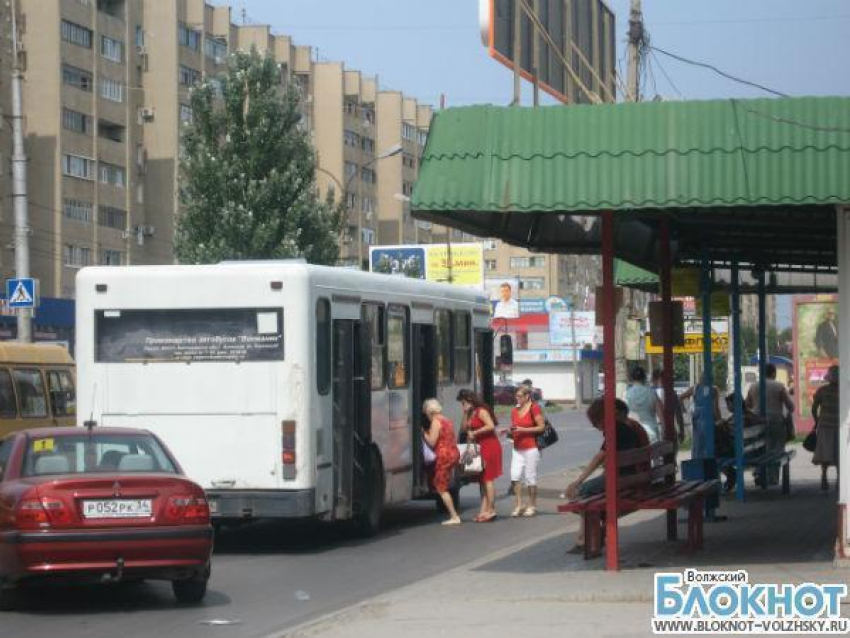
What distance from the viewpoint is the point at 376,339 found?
1867 centimetres

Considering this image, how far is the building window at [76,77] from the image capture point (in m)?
69.6

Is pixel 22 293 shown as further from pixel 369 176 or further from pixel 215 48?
pixel 369 176

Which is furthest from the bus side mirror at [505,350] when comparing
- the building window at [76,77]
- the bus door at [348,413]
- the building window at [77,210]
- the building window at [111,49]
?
the building window at [111,49]

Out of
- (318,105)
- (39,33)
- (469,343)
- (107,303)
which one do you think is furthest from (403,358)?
(318,105)

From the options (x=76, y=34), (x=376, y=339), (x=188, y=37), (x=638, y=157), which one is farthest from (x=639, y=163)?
(x=188, y=37)

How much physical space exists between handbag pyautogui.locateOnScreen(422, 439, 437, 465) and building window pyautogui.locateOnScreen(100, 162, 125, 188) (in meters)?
55.1

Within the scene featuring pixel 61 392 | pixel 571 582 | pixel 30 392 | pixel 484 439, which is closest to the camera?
pixel 571 582

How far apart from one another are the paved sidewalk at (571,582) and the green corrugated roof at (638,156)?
3.01 m

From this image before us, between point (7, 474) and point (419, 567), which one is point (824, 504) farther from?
point (7, 474)

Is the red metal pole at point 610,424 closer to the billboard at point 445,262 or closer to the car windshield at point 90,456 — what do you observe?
the car windshield at point 90,456

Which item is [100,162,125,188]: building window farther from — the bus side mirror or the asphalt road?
the asphalt road

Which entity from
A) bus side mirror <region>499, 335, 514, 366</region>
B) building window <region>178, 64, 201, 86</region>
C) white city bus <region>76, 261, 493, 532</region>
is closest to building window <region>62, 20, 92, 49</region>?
building window <region>178, 64, 201, 86</region>

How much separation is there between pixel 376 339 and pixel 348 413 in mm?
1275

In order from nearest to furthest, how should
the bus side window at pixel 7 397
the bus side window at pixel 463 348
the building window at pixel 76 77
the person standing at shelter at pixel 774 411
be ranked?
the bus side window at pixel 463 348
the bus side window at pixel 7 397
the person standing at shelter at pixel 774 411
the building window at pixel 76 77
